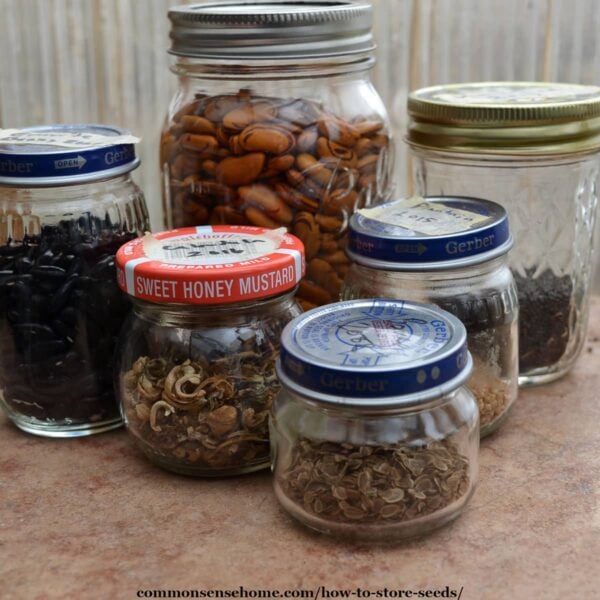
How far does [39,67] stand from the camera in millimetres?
1213

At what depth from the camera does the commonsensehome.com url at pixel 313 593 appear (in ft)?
2.03

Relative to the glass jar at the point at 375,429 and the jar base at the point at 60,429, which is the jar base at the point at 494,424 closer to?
the glass jar at the point at 375,429

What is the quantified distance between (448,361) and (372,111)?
1.01ft

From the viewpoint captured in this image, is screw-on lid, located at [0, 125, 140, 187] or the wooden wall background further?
the wooden wall background

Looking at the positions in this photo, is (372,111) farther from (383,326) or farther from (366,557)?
(366,557)

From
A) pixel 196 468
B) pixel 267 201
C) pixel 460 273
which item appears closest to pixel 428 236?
pixel 460 273

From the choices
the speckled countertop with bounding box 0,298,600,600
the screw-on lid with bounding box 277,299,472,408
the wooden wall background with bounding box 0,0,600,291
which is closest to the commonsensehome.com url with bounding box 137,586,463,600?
the speckled countertop with bounding box 0,298,600,600

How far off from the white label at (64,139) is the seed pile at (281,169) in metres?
0.06

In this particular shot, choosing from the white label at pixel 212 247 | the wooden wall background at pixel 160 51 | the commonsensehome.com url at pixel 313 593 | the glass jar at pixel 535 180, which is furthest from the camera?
the wooden wall background at pixel 160 51

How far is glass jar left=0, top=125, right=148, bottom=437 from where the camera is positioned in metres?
0.77

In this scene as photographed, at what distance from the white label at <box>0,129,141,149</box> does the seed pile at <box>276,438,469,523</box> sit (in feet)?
0.98

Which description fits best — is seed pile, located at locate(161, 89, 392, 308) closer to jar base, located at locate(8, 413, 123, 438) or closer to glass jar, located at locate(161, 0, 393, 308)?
glass jar, located at locate(161, 0, 393, 308)

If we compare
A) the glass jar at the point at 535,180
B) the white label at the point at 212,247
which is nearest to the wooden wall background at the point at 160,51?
the glass jar at the point at 535,180

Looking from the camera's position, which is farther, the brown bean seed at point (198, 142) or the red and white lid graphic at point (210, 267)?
the brown bean seed at point (198, 142)
